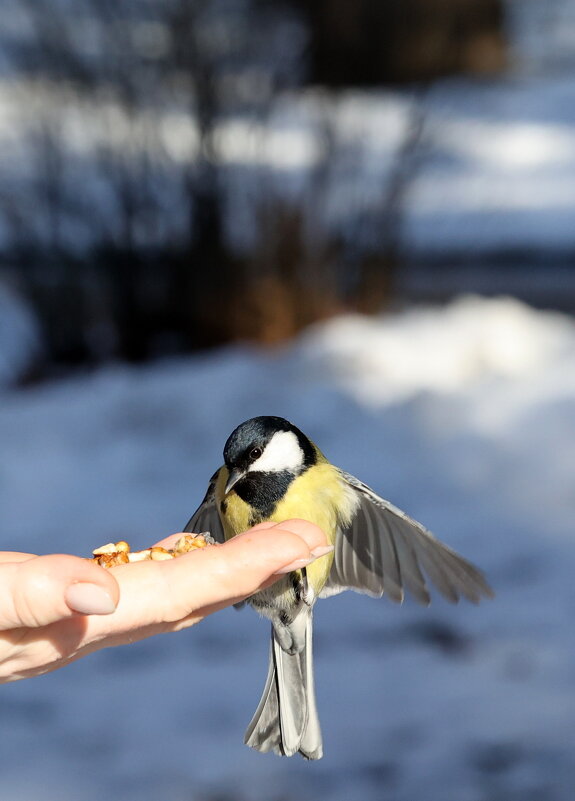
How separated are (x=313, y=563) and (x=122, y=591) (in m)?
0.24

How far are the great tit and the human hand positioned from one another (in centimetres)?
11

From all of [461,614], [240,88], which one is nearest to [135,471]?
[461,614]

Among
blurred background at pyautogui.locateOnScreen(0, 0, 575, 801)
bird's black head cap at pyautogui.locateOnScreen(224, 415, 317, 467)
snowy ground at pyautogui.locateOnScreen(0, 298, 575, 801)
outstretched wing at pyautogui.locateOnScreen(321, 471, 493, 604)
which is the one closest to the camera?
bird's black head cap at pyautogui.locateOnScreen(224, 415, 317, 467)

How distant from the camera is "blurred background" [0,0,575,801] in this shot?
298 cm

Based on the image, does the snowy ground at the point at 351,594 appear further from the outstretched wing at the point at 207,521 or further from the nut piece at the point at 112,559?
the nut piece at the point at 112,559

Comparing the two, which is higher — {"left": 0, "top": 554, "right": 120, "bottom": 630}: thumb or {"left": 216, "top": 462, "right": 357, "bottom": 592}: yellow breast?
{"left": 0, "top": 554, "right": 120, "bottom": 630}: thumb

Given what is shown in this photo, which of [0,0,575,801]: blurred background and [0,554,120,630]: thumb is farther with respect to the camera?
[0,0,575,801]: blurred background

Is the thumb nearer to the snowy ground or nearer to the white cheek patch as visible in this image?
the white cheek patch

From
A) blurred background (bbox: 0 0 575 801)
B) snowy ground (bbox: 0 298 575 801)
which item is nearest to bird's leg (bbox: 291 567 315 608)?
snowy ground (bbox: 0 298 575 801)

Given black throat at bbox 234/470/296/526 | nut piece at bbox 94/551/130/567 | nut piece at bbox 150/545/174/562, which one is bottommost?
nut piece at bbox 94/551/130/567

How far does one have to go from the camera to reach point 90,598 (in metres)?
0.69

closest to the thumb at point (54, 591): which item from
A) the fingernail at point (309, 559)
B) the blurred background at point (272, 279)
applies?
the fingernail at point (309, 559)

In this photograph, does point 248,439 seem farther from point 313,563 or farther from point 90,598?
point 90,598

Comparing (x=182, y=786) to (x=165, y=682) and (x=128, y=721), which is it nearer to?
(x=128, y=721)
